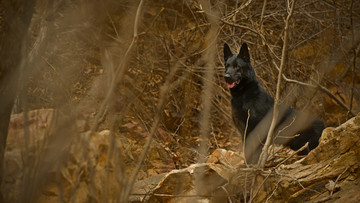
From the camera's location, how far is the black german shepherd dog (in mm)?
4734

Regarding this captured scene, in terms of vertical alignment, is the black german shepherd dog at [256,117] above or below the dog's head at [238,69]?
below

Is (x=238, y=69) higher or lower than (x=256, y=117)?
higher

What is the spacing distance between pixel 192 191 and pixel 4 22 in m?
2.35

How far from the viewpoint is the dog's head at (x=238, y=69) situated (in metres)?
5.06

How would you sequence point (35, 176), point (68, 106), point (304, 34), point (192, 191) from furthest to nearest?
point (304, 34)
point (192, 191)
point (68, 106)
point (35, 176)

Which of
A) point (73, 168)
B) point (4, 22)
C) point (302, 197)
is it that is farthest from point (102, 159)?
point (302, 197)

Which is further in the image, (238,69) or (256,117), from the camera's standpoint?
(238,69)

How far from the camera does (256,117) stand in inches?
188

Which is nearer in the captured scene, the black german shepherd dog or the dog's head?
the black german shepherd dog

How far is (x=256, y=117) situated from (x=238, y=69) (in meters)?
0.79

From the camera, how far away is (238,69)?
5.14 m

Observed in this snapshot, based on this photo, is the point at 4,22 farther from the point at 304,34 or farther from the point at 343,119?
the point at 343,119

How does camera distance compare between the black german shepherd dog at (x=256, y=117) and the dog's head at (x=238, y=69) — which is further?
the dog's head at (x=238, y=69)

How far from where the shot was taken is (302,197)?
3.31m
